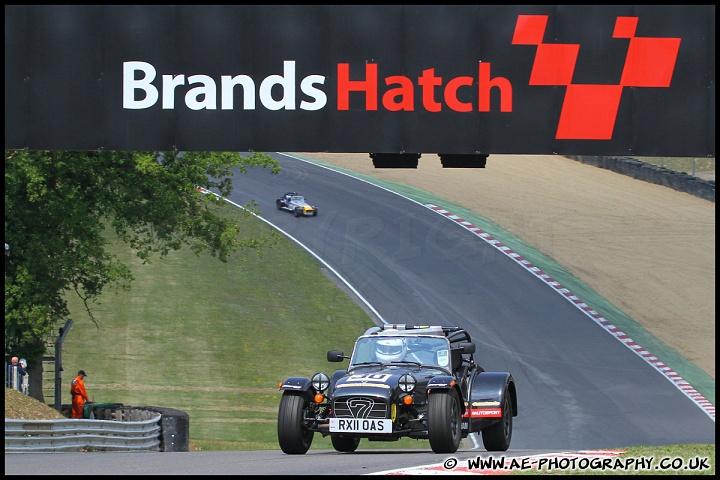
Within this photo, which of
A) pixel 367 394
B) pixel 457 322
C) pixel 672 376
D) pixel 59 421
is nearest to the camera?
pixel 367 394

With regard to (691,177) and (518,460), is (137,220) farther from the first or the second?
(691,177)

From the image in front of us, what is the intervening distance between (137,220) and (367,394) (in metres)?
13.6

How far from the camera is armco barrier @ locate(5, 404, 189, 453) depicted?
2017cm

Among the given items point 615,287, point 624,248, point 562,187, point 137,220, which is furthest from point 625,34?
point 562,187

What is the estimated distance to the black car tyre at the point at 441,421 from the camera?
56.4ft

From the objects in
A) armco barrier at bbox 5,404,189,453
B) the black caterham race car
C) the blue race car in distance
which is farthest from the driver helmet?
the blue race car in distance

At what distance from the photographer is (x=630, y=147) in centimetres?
1773

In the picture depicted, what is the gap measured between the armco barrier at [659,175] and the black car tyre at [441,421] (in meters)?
36.1

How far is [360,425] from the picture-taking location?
688 inches

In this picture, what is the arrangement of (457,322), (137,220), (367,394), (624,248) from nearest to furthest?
(367,394) → (137,220) → (457,322) → (624,248)

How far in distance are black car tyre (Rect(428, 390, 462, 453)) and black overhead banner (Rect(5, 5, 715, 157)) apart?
3737 mm

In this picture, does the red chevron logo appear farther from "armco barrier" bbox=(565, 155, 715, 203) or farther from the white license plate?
"armco barrier" bbox=(565, 155, 715, 203)

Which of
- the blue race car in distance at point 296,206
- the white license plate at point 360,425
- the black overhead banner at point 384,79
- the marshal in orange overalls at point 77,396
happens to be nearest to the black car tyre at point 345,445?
the white license plate at point 360,425

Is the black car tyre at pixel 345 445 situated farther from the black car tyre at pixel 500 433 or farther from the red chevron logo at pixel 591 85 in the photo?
the red chevron logo at pixel 591 85
